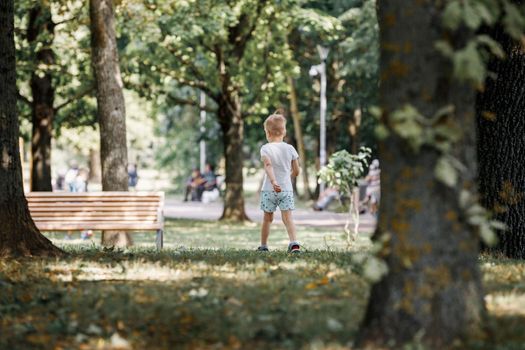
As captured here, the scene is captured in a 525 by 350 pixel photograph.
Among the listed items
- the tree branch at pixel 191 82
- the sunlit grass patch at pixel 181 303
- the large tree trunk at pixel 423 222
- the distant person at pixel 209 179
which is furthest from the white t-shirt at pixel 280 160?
the distant person at pixel 209 179

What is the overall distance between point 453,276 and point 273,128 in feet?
20.3

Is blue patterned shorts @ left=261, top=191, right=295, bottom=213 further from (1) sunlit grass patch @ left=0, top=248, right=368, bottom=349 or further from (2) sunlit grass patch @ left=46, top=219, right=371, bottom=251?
(2) sunlit grass patch @ left=46, top=219, right=371, bottom=251

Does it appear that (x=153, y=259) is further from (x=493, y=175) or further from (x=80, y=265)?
(x=493, y=175)

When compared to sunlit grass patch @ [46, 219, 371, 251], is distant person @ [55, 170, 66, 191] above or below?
above

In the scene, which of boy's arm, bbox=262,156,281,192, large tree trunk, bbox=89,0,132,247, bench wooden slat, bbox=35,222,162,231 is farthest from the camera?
large tree trunk, bbox=89,0,132,247

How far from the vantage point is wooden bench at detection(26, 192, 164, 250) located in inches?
588

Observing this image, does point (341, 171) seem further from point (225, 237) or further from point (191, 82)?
point (191, 82)

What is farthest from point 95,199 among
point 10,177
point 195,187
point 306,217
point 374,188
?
point 195,187

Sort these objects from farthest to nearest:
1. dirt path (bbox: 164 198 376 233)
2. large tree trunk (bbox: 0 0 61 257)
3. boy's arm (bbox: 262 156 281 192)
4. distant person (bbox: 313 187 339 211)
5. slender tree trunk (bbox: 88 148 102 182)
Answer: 1. slender tree trunk (bbox: 88 148 102 182)
2. distant person (bbox: 313 187 339 211)
3. dirt path (bbox: 164 198 376 233)
4. boy's arm (bbox: 262 156 281 192)
5. large tree trunk (bbox: 0 0 61 257)

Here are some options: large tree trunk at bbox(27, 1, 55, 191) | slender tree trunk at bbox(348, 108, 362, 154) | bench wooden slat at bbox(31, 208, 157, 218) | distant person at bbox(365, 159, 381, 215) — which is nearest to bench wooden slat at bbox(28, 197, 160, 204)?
bench wooden slat at bbox(31, 208, 157, 218)

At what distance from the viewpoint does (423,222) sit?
5324mm

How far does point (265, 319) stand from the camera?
5.92 metres

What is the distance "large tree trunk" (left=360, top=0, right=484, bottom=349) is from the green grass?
0.88 feet

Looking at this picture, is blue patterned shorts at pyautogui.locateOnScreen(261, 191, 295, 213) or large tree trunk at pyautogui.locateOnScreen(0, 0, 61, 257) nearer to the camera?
large tree trunk at pyautogui.locateOnScreen(0, 0, 61, 257)
